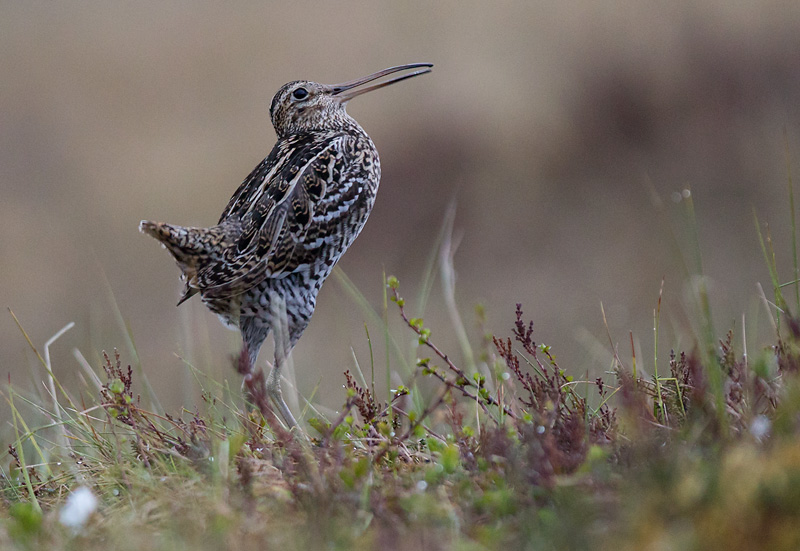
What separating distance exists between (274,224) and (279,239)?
80 mm

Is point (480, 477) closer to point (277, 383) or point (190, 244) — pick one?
point (277, 383)

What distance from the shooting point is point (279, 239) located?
435cm

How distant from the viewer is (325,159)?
4.54 metres

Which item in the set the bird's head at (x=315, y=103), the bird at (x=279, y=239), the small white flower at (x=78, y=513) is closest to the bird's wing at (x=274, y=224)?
the bird at (x=279, y=239)

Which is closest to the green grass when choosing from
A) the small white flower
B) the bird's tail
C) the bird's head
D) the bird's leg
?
the small white flower

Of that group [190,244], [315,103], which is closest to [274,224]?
[190,244]

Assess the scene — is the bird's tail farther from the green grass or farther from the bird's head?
the bird's head

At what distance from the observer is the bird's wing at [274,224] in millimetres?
4332

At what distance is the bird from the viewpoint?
14.2 feet

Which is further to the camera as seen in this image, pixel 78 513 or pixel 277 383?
pixel 277 383

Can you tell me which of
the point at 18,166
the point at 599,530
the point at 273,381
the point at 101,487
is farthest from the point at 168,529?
the point at 18,166

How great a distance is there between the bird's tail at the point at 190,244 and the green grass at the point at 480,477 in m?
0.91

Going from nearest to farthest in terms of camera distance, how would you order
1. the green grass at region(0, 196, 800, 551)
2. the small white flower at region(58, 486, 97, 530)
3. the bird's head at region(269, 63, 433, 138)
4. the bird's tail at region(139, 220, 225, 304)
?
the green grass at region(0, 196, 800, 551), the small white flower at region(58, 486, 97, 530), the bird's tail at region(139, 220, 225, 304), the bird's head at region(269, 63, 433, 138)

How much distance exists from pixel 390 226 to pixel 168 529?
1003 cm
